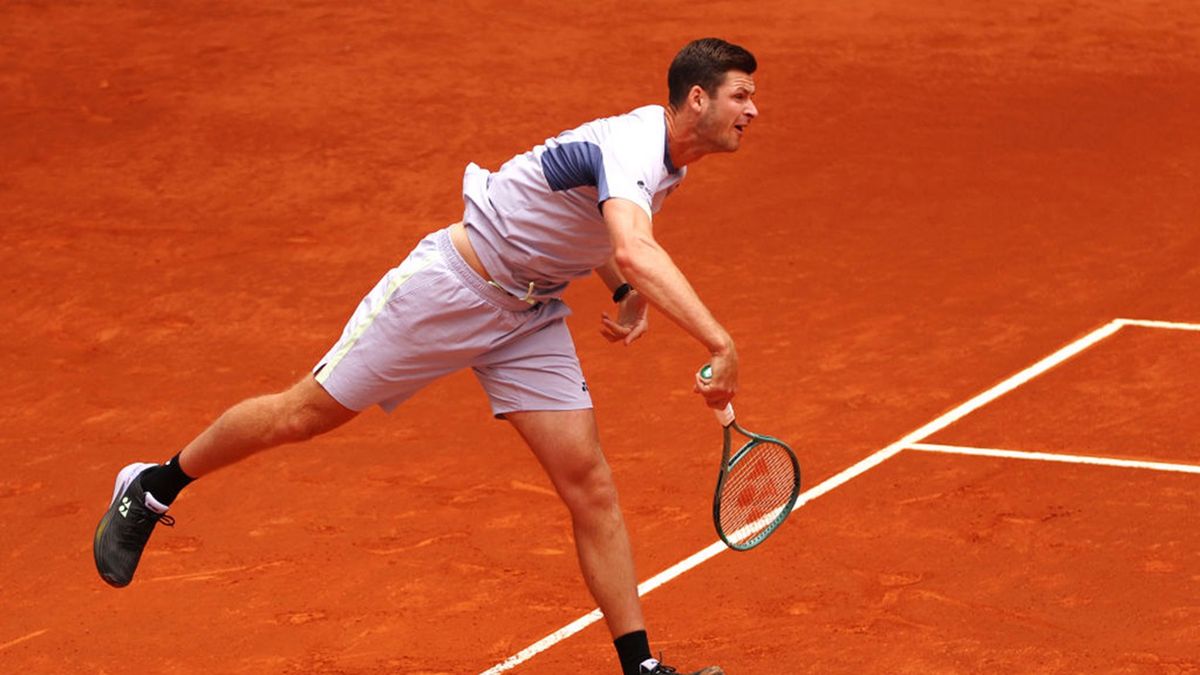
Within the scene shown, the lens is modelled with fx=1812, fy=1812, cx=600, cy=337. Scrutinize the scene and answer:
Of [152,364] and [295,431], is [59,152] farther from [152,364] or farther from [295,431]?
[295,431]

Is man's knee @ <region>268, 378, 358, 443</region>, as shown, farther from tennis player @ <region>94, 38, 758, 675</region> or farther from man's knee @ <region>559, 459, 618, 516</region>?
man's knee @ <region>559, 459, 618, 516</region>

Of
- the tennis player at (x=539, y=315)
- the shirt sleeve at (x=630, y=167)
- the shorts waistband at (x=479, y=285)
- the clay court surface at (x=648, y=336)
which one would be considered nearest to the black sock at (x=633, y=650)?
the tennis player at (x=539, y=315)

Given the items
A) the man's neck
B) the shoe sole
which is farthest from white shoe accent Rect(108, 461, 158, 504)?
the man's neck

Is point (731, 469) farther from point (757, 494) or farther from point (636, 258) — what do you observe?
point (636, 258)

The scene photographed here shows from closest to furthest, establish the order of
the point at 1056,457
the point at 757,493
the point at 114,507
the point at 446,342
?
1. the point at 446,342
2. the point at 757,493
3. the point at 114,507
4. the point at 1056,457

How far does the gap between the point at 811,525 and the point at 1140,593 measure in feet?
4.42

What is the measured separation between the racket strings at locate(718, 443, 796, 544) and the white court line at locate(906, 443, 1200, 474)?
6.91 feet

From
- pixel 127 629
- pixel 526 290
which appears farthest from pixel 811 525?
pixel 127 629

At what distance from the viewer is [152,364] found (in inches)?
374

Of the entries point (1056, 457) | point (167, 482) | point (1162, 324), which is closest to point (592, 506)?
point (167, 482)

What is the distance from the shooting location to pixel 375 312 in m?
5.80

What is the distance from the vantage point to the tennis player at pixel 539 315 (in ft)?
17.5

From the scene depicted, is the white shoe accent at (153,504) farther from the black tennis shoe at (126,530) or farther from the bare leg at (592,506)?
the bare leg at (592,506)

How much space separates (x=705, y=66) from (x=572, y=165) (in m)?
0.50
